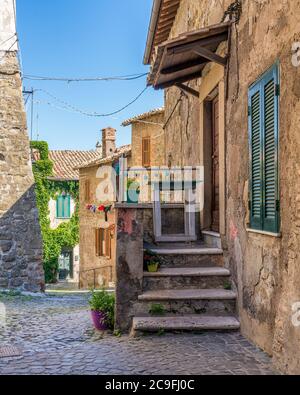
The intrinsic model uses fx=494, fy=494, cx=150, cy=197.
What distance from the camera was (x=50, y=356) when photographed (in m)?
4.74

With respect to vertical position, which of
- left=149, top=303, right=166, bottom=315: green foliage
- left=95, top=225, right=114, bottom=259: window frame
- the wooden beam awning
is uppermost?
the wooden beam awning

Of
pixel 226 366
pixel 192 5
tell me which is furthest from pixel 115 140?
pixel 226 366

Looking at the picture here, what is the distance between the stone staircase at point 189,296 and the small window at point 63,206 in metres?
22.9

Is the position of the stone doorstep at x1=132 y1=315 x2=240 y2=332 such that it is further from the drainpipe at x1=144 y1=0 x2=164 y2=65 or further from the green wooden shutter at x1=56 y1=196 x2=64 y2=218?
the green wooden shutter at x1=56 y1=196 x2=64 y2=218

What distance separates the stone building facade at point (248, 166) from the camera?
3.93 meters

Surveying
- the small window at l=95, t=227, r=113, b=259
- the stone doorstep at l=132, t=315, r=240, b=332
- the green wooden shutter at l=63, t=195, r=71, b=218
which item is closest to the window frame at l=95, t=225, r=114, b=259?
the small window at l=95, t=227, r=113, b=259

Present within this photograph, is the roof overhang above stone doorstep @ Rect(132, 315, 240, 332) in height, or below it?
above

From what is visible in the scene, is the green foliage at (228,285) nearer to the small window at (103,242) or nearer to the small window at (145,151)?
the small window at (145,151)

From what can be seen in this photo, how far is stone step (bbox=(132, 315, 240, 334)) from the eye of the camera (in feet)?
17.4

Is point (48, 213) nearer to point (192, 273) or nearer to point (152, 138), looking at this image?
point (152, 138)

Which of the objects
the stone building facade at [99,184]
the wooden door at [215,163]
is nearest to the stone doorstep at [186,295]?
the wooden door at [215,163]

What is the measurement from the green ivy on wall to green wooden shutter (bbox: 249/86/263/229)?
20.6m

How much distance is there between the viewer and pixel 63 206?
28797mm

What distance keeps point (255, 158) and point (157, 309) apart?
202 centimetres
